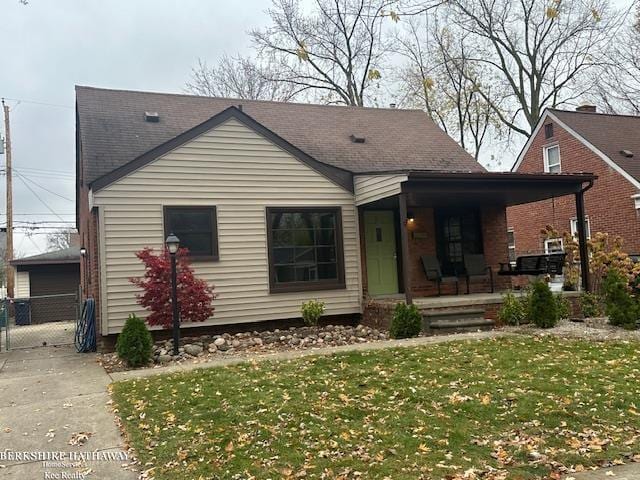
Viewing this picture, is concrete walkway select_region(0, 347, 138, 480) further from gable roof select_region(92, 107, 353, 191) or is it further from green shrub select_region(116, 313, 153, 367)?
gable roof select_region(92, 107, 353, 191)

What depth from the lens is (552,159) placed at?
65.2ft

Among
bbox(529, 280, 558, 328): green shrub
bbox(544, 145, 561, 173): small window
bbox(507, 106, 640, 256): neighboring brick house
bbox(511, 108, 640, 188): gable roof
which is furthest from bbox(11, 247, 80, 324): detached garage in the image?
bbox(511, 108, 640, 188): gable roof

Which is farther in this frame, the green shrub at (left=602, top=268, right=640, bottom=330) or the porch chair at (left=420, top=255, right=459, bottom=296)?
the porch chair at (left=420, top=255, right=459, bottom=296)

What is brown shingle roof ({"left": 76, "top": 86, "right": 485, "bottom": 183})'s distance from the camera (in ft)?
36.7

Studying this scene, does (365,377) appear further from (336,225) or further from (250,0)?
(336,225)

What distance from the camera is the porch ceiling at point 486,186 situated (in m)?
9.56

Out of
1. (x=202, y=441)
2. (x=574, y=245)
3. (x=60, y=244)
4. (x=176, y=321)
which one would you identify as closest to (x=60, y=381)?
(x=176, y=321)

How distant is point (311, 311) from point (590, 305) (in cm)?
553

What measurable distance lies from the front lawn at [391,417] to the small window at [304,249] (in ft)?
13.5

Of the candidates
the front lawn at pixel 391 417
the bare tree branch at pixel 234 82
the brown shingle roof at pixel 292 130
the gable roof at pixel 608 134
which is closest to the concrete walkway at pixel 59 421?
the front lawn at pixel 391 417

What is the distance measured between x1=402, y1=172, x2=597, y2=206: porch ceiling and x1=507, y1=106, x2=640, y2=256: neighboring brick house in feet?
18.4

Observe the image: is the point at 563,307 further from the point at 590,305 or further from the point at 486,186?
the point at 486,186

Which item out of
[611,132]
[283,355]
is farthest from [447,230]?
[611,132]

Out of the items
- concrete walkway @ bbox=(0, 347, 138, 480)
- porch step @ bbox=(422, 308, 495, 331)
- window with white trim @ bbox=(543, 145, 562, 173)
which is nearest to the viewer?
concrete walkway @ bbox=(0, 347, 138, 480)
